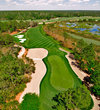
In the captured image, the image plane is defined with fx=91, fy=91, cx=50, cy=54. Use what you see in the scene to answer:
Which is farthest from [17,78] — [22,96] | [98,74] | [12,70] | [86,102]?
[98,74]

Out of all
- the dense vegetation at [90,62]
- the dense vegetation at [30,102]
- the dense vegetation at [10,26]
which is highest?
the dense vegetation at [10,26]

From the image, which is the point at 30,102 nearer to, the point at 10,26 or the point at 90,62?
the point at 90,62

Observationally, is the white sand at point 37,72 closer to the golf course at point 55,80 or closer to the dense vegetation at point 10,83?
the golf course at point 55,80

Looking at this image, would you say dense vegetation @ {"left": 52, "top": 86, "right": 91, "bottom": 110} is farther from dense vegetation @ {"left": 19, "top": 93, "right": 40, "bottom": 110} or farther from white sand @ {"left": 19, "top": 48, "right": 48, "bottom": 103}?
white sand @ {"left": 19, "top": 48, "right": 48, "bottom": 103}

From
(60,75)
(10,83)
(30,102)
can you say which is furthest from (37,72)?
(30,102)

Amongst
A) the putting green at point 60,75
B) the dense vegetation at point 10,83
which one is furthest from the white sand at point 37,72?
the putting green at point 60,75
